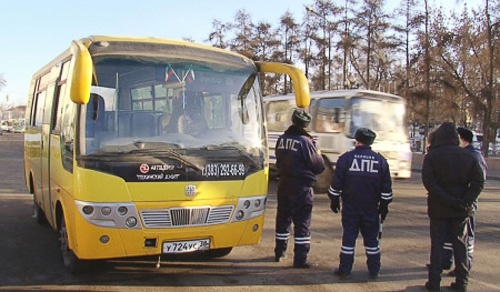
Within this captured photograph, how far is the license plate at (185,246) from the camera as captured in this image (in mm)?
5191

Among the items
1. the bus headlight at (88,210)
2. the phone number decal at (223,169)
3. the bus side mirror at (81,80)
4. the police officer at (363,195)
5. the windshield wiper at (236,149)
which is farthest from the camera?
the police officer at (363,195)

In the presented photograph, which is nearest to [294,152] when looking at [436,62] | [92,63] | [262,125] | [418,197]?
[262,125]

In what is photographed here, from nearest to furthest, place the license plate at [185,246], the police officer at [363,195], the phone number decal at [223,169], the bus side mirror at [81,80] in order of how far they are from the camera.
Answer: the bus side mirror at [81,80] → the license plate at [185,246] → the phone number decal at [223,169] → the police officer at [363,195]

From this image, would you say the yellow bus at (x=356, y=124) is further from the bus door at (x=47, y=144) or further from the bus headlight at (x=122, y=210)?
the bus headlight at (x=122, y=210)

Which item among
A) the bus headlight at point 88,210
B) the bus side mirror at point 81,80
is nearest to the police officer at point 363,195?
the bus headlight at point 88,210

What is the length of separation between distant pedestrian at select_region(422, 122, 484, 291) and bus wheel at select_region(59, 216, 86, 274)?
154 inches

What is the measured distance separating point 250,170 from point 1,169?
51.4 feet

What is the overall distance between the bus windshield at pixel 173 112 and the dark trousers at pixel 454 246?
210cm

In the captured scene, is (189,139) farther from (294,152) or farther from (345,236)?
(345,236)

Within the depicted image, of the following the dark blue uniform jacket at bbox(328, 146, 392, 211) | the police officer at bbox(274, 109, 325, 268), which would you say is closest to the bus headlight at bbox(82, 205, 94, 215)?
the police officer at bbox(274, 109, 325, 268)

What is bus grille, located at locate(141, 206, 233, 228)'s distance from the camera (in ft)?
16.7

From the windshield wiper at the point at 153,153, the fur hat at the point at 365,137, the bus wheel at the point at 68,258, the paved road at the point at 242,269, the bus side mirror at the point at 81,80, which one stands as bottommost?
the paved road at the point at 242,269

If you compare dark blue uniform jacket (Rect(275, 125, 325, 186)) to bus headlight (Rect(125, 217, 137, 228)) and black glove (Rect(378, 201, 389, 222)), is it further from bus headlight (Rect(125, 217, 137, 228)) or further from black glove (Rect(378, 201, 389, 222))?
bus headlight (Rect(125, 217, 137, 228))

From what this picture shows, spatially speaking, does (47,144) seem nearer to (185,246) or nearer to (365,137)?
(185,246)
